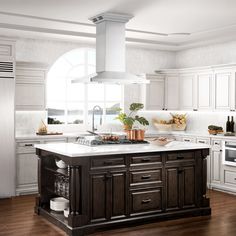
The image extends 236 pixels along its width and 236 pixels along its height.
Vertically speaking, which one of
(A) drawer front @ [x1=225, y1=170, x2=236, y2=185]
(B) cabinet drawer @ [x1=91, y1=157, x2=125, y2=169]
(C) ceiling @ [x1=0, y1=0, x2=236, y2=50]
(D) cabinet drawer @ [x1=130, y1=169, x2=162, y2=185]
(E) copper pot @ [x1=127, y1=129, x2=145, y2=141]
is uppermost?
(C) ceiling @ [x1=0, y1=0, x2=236, y2=50]

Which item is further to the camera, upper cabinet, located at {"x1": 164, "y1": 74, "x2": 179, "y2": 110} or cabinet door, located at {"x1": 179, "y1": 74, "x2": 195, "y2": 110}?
upper cabinet, located at {"x1": 164, "y1": 74, "x2": 179, "y2": 110}

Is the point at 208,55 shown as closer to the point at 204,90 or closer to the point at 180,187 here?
the point at 204,90

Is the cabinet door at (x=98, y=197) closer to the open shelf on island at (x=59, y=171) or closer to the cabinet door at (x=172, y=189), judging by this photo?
the open shelf on island at (x=59, y=171)

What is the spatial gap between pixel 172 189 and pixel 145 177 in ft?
1.51

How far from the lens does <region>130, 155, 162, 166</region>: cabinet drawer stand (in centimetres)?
548

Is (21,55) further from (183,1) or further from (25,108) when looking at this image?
(183,1)

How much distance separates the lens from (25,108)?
7543 mm

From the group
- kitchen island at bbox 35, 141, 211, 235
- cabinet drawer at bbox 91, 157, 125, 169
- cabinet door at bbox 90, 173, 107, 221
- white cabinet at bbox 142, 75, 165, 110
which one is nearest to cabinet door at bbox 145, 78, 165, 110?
white cabinet at bbox 142, 75, 165, 110

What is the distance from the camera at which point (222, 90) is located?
804cm

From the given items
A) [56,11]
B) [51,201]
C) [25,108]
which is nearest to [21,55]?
[25,108]

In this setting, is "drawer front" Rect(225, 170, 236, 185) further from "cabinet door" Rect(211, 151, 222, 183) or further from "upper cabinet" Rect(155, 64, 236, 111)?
"upper cabinet" Rect(155, 64, 236, 111)

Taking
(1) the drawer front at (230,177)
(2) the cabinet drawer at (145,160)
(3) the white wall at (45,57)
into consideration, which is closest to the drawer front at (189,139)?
(1) the drawer front at (230,177)

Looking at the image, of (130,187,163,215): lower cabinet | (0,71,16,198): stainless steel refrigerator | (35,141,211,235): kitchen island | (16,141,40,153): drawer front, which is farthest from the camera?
(16,141,40,153): drawer front

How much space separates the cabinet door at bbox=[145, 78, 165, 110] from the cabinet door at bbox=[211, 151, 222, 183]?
1905mm
